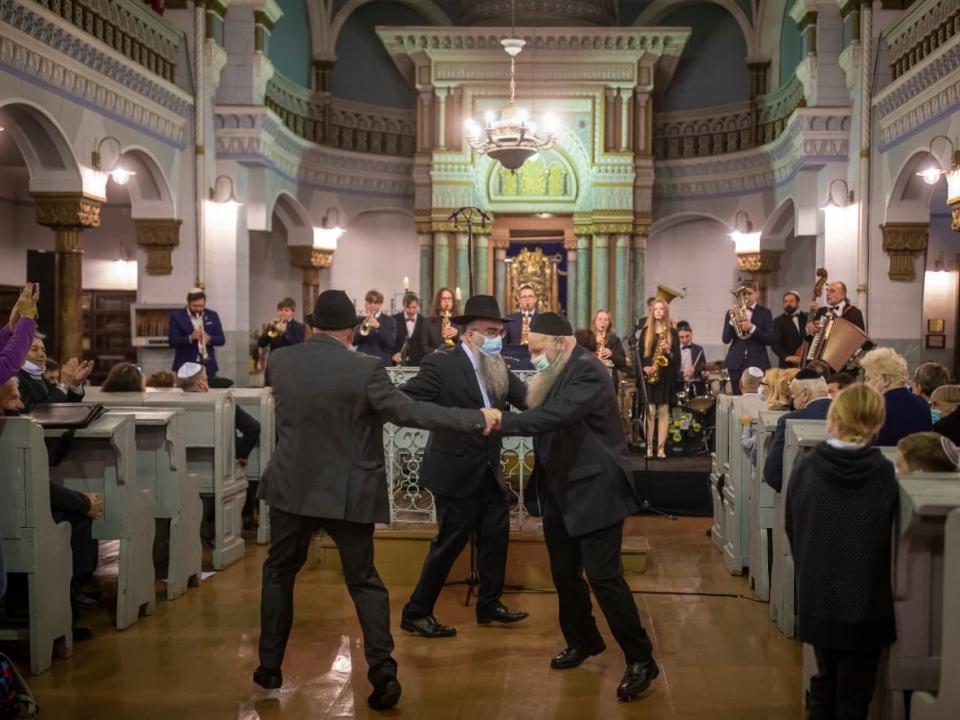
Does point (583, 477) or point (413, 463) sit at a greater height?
point (583, 477)

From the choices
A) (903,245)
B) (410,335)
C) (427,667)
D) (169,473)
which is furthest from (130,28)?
(427,667)

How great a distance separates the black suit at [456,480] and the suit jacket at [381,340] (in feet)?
15.9

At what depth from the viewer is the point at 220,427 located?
709 centimetres

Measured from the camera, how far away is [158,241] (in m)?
13.1

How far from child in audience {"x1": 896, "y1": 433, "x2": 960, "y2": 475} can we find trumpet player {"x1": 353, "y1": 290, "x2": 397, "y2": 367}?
22.7 feet

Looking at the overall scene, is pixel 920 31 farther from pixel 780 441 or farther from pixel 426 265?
pixel 426 265

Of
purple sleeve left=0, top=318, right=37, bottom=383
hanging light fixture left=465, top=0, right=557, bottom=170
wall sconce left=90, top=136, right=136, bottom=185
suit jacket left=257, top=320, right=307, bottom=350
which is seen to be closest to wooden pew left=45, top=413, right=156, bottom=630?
purple sleeve left=0, top=318, right=37, bottom=383

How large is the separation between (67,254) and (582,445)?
788cm

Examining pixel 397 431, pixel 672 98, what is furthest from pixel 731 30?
pixel 397 431

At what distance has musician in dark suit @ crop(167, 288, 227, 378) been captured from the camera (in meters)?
10.1

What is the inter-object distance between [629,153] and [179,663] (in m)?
12.3

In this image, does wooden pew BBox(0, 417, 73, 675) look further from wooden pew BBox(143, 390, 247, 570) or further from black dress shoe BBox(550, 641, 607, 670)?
black dress shoe BBox(550, 641, 607, 670)

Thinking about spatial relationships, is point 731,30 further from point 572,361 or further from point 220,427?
point 572,361

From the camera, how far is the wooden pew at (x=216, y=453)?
705 centimetres
